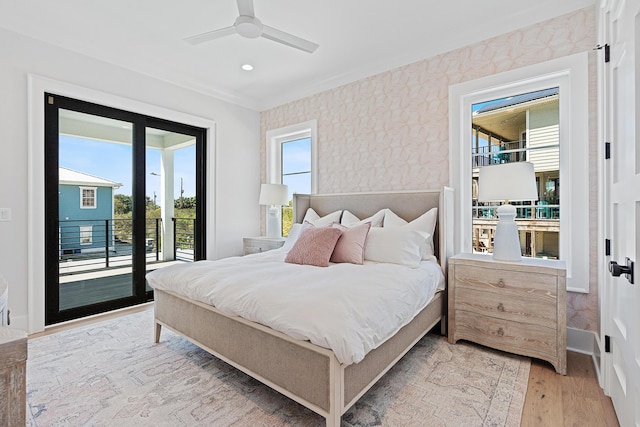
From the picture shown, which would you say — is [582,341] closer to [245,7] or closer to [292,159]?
[245,7]

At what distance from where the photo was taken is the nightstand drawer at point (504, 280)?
84.0 inches

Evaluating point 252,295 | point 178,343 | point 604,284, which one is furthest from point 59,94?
point 604,284

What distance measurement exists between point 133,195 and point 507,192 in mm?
3772

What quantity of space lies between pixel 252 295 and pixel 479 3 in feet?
9.22

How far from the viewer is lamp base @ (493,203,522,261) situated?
2.41 m

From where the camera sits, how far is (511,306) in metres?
2.25

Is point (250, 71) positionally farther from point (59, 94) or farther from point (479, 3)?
point (479, 3)

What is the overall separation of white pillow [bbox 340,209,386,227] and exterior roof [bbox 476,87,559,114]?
1370 millimetres

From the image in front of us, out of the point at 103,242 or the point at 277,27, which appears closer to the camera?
the point at 277,27

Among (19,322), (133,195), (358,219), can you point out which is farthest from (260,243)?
(19,322)

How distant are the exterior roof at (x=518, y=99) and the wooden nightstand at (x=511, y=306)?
1430mm

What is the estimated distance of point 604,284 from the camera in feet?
6.32

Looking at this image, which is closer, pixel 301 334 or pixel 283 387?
pixel 301 334

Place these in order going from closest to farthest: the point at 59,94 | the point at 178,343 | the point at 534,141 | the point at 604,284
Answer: the point at 604,284 → the point at 178,343 → the point at 534,141 → the point at 59,94
